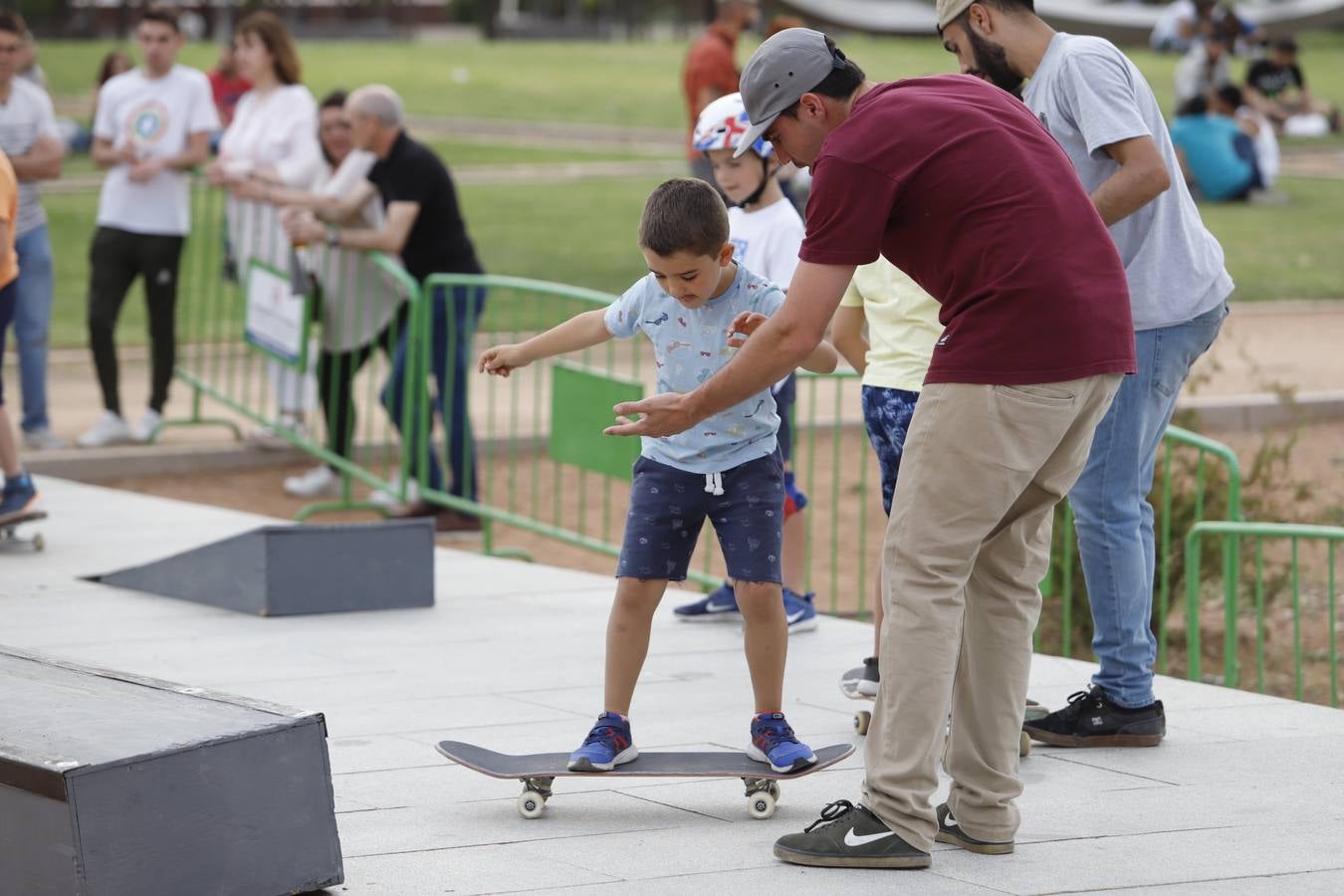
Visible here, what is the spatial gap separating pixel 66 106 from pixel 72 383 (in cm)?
2382

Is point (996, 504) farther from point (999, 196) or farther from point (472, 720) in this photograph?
point (472, 720)

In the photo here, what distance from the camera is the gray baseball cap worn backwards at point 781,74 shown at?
3965 mm

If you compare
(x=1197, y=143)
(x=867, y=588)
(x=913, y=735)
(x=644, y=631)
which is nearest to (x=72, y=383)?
(x=867, y=588)

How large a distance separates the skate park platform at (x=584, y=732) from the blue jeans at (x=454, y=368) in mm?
1233

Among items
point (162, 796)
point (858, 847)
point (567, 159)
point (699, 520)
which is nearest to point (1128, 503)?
point (699, 520)

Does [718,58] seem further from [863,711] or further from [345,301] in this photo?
[863,711]

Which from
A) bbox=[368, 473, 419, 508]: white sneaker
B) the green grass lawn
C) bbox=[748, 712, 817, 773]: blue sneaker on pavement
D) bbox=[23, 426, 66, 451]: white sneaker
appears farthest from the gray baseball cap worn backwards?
the green grass lawn

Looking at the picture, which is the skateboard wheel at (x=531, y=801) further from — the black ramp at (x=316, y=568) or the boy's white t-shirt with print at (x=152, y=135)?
the boy's white t-shirt with print at (x=152, y=135)

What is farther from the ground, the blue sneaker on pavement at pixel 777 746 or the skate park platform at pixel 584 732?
the blue sneaker on pavement at pixel 777 746

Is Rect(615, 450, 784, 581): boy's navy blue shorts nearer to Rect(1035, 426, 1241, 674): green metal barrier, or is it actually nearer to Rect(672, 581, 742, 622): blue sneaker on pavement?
Rect(672, 581, 742, 622): blue sneaker on pavement

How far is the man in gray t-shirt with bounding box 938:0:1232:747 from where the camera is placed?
480 cm

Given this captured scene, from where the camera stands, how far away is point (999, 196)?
388cm

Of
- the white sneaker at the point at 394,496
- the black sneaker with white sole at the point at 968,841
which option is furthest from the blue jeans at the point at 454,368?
the black sneaker with white sole at the point at 968,841

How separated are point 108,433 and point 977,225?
780 centimetres
